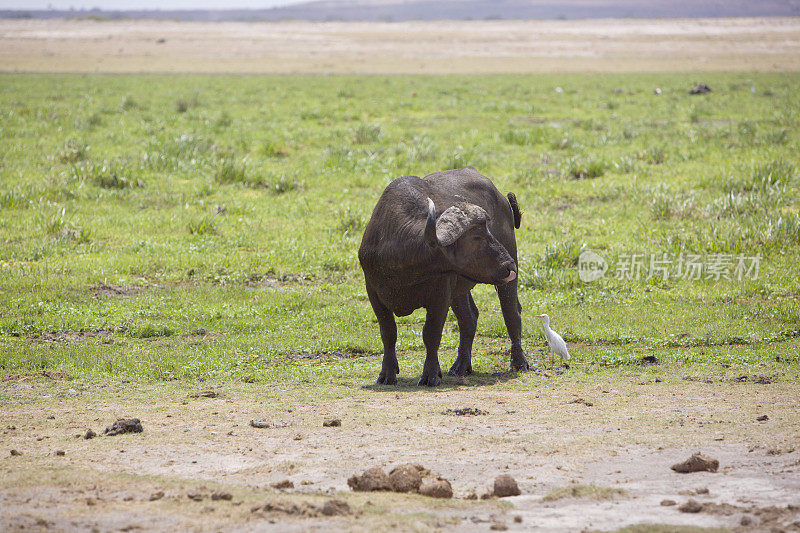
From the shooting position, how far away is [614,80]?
4784 cm

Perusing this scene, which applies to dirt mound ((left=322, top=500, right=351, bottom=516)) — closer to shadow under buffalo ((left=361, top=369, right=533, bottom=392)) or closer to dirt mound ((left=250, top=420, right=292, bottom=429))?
dirt mound ((left=250, top=420, right=292, bottom=429))

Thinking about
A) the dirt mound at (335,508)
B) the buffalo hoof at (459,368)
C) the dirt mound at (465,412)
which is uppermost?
the dirt mound at (335,508)

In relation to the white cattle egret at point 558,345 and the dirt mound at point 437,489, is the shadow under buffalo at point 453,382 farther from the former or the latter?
the dirt mound at point 437,489

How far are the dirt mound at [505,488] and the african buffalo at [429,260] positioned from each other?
343cm

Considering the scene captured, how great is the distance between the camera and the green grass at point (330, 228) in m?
10.4

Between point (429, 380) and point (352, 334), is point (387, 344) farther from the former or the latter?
point (352, 334)

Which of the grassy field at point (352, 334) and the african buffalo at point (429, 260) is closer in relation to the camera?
the grassy field at point (352, 334)

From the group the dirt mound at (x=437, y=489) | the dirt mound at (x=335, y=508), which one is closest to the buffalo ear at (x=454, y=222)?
the dirt mound at (x=437, y=489)

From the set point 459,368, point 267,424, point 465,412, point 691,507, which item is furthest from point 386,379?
point 691,507

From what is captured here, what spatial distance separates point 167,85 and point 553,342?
36953mm

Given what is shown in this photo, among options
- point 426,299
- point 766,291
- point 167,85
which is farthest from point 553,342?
point 167,85

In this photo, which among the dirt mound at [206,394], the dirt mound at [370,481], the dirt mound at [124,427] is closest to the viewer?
the dirt mound at [370,481]

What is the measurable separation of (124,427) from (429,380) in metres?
3.28

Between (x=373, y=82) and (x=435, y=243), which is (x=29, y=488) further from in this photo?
(x=373, y=82)
